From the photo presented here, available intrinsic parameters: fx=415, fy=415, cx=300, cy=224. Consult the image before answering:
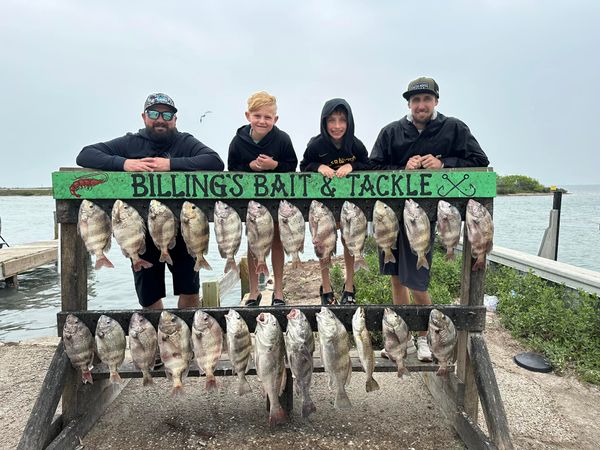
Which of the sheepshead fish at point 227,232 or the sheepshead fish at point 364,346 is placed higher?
the sheepshead fish at point 227,232

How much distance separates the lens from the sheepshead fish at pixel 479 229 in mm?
2887

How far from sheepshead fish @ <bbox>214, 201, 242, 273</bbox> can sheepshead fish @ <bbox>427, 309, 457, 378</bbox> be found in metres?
1.46

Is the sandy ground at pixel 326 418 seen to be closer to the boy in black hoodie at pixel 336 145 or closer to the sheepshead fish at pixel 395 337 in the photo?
the sheepshead fish at pixel 395 337

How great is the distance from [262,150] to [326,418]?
232 centimetres

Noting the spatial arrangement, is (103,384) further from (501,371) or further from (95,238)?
(501,371)

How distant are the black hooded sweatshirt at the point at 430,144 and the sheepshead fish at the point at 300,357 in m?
1.69

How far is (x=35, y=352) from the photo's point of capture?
5184mm

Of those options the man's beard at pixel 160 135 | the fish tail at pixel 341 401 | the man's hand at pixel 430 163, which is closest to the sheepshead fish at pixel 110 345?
the fish tail at pixel 341 401

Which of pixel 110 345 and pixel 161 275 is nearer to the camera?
pixel 110 345

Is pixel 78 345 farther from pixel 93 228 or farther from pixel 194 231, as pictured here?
pixel 194 231

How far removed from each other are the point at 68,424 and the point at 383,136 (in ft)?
11.5

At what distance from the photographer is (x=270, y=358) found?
8.87ft

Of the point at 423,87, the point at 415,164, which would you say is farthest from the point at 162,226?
the point at 423,87

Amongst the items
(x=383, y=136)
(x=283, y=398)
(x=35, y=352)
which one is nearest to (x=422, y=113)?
(x=383, y=136)
